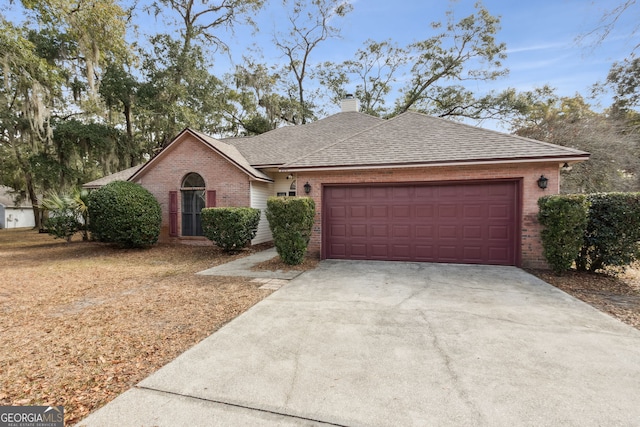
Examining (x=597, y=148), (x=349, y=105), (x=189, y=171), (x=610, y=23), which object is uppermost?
(x=349, y=105)

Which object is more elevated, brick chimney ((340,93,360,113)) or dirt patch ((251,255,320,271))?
brick chimney ((340,93,360,113))

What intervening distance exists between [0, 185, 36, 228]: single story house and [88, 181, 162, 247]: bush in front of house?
2547 centimetres

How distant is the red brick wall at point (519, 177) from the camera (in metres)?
7.02

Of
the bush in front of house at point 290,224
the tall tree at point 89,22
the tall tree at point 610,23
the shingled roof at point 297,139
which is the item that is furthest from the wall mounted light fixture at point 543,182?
the tall tree at point 89,22

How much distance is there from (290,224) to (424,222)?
366cm

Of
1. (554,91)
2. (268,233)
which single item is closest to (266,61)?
(268,233)

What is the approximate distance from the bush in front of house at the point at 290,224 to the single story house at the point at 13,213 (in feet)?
106

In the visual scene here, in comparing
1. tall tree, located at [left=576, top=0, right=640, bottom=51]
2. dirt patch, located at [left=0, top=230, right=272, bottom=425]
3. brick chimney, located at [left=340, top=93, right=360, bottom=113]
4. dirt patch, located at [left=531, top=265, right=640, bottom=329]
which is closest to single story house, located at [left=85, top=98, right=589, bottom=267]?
dirt patch, located at [left=531, top=265, right=640, bottom=329]

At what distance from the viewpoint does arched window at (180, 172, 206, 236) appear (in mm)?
11539

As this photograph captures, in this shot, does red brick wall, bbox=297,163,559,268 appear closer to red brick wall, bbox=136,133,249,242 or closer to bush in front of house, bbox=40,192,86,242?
red brick wall, bbox=136,133,249,242

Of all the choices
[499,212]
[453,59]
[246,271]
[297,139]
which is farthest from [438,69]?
[246,271]

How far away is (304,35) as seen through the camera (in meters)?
21.6

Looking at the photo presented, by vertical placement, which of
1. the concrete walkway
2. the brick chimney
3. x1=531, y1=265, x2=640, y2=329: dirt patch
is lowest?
the concrete walkway

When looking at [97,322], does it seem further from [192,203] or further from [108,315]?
[192,203]
